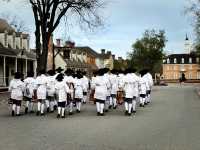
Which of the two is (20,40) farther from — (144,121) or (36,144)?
(36,144)

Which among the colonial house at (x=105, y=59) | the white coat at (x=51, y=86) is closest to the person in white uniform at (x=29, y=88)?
the white coat at (x=51, y=86)

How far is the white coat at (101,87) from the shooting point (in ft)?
71.9

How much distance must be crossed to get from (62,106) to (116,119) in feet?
7.91

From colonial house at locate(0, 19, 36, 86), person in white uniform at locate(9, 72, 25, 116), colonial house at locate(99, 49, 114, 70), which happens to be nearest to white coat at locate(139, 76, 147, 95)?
person in white uniform at locate(9, 72, 25, 116)

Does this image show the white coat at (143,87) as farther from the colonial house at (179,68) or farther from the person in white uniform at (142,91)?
the colonial house at (179,68)

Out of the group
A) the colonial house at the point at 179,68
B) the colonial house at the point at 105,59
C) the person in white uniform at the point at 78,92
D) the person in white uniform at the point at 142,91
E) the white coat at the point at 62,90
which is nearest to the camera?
the white coat at the point at 62,90

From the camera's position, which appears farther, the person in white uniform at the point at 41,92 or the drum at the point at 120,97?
the drum at the point at 120,97

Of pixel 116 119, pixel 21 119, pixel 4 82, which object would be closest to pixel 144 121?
pixel 116 119

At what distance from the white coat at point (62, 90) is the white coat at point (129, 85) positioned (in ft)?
8.64

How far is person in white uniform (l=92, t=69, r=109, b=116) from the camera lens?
21859 millimetres

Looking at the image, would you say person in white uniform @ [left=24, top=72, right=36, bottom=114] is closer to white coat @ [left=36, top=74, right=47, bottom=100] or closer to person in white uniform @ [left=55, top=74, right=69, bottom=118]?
white coat @ [left=36, top=74, right=47, bottom=100]

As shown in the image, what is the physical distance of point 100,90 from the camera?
72.2 ft

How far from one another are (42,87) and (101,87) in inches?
97.4

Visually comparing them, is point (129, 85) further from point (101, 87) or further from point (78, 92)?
point (78, 92)
